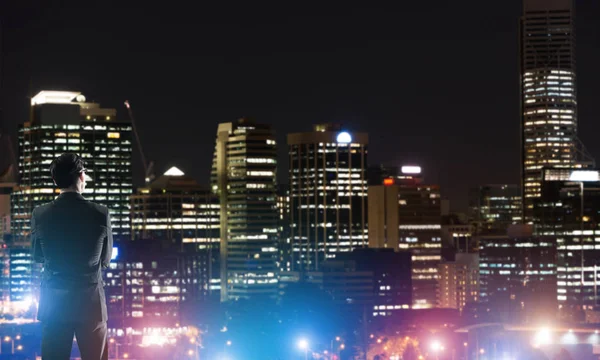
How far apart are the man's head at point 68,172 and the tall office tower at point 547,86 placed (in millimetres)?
157562

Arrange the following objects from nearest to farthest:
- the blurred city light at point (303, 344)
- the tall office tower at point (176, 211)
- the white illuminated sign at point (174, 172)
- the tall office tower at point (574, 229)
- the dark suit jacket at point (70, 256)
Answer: the dark suit jacket at point (70, 256) < the blurred city light at point (303, 344) < the tall office tower at point (574, 229) < the tall office tower at point (176, 211) < the white illuminated sign at point (174, 172)

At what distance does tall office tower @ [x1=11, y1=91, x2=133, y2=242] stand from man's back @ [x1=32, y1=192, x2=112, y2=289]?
110823 millimetres

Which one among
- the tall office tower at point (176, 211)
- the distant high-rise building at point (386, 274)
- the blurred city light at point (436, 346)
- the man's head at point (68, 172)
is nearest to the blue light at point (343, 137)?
the tall office tower at point (176, 211)

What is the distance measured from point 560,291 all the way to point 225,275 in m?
32.2

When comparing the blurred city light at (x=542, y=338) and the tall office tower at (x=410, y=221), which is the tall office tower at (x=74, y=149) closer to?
the tall office tower at (x=410, y=221)

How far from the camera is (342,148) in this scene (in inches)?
5684

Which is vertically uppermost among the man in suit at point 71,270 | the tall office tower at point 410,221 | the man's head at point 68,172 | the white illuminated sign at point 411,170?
the white illuminated sign at point 411,170

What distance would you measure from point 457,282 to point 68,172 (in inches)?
5129

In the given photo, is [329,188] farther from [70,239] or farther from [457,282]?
[70,239]

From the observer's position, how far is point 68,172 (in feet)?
28.8

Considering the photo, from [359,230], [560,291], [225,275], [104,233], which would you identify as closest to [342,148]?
[359,230]

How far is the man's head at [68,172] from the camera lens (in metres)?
8.69

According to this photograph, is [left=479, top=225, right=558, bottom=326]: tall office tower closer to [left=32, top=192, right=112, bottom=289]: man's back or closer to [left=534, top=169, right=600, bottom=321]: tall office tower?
[left=534, top=169, right=600, bottom=321]: tall office tower

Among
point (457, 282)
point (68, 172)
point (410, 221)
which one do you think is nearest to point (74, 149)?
point (410, 221)
